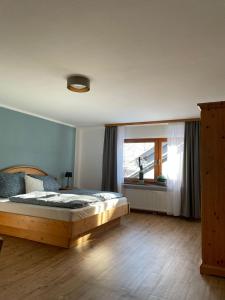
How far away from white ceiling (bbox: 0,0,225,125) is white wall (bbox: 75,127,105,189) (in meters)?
2.48

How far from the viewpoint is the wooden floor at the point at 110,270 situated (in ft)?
6.79

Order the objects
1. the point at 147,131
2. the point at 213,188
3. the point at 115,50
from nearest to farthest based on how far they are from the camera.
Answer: the point at 115,50
the point at 213,188
the point at 147,131

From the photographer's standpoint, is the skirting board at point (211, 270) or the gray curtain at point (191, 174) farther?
the gray curtain at point (191, 174)

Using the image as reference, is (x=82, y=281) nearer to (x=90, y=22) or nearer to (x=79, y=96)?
(x=90, y=22)

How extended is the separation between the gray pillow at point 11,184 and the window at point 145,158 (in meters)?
2.81

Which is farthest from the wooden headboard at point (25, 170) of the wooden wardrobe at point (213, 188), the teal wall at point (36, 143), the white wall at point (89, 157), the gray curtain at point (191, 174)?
the wooden wardrobe at point (213, 188)

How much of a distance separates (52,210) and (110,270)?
1163mm

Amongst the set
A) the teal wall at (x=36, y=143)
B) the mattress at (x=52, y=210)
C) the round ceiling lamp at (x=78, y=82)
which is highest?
the round ceiling lamp at (x=78, y=82)

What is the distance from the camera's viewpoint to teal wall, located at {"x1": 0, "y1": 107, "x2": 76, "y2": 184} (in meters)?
4.63

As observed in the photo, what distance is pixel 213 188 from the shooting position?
2.59m

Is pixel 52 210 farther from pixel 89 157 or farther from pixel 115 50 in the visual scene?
pixel 89 157

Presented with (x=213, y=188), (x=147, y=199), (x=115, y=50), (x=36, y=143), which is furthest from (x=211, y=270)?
(x=36, y=143)

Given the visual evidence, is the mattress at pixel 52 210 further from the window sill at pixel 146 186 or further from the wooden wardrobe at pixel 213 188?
the window sill at pixel 146 186

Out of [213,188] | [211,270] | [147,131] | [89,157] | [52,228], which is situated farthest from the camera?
[89,157]
